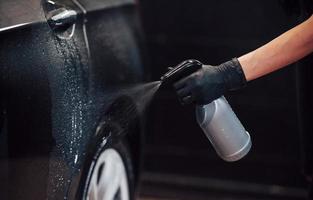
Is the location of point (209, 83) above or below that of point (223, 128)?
above

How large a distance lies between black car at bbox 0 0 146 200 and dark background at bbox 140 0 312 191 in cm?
110

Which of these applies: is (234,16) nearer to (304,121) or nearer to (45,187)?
(304,121)

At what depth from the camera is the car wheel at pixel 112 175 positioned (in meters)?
2.37

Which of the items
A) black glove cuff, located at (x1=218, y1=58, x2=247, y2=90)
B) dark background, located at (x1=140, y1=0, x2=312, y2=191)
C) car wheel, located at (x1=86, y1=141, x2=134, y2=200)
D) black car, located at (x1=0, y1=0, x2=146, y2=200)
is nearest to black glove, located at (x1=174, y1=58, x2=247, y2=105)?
black glove cuff, located at (x1=218, y1=58, x2=247, y2=90)

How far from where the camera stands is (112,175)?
8.52 ft

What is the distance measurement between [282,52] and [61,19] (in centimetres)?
81

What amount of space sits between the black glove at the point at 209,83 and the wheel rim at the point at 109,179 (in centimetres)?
53

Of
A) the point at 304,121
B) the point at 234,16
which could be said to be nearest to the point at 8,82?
the point at 304,121

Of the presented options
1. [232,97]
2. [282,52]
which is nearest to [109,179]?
[282,52]

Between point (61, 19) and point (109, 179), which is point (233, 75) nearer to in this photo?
point (61, 19)

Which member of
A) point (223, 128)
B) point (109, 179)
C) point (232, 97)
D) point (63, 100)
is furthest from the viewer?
point (232, 97)

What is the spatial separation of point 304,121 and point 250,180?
1.30 meters

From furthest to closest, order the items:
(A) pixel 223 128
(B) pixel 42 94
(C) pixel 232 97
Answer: (C) pixel 232 97
(A) pixel 223 128
(B) pixel 42 94

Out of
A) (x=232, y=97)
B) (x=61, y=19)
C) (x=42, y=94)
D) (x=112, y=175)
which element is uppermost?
(x=61, y=19)
